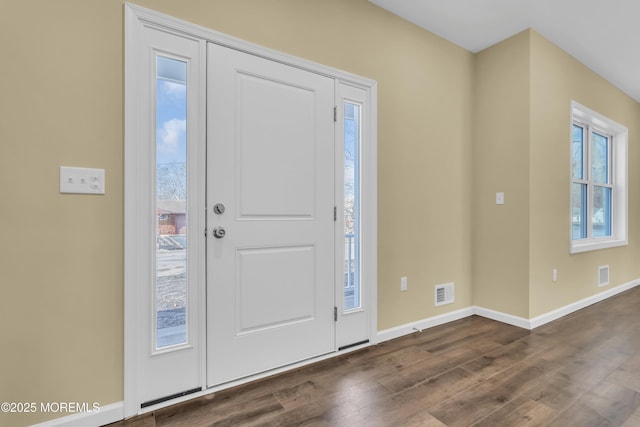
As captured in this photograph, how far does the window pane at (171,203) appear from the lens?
1.74m

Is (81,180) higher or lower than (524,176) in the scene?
lower

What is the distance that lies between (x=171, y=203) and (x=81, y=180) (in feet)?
1.36

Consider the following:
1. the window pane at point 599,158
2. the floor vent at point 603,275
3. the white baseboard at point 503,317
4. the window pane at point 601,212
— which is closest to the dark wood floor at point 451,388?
the white baseboard at point 503,317

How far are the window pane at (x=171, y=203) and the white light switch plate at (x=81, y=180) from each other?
0.86ft

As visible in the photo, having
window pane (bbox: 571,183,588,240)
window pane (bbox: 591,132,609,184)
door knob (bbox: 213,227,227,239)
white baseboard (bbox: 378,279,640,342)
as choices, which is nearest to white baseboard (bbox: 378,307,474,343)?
white baseboard (bbox: 378,279,640,342)

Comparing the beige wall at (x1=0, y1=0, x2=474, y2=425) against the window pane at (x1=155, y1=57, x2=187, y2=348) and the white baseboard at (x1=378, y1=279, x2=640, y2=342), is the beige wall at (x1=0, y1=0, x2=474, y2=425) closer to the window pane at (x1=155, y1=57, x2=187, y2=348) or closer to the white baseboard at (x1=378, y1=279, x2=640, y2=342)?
the window pane at (x1=155, y1=57, x2=187, y2=348)

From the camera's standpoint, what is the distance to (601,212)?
13.8ft

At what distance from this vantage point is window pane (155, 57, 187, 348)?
1737mm

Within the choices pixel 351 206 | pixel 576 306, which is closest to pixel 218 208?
pixel 351 206

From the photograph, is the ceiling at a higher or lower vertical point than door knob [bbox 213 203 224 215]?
higher

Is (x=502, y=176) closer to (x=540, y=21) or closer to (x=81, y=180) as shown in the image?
(x=540, y=21)

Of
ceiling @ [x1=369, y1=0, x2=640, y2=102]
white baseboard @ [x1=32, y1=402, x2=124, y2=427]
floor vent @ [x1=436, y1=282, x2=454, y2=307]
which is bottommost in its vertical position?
white baseboard @ [x1=32, y1=402, x2=124, y2=427]

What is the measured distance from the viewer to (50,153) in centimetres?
147

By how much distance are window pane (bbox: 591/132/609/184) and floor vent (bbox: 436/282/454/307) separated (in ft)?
8.54
